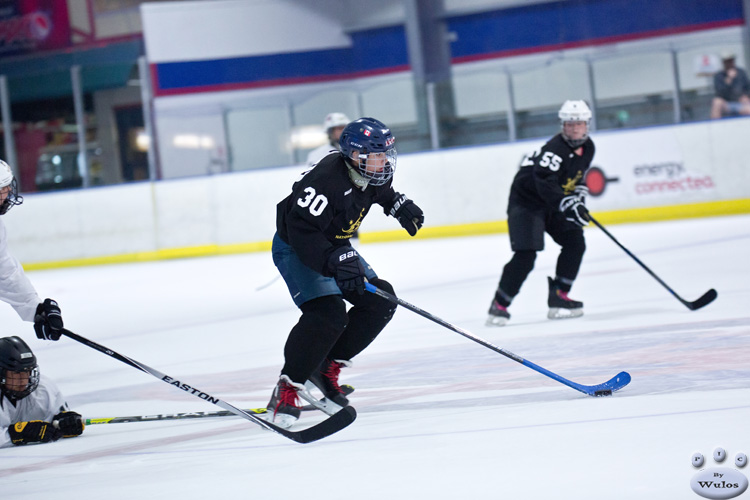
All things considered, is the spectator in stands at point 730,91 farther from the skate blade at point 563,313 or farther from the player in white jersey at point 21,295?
the player in white jersey at point 21,295

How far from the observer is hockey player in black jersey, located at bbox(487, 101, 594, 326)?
4.94 m

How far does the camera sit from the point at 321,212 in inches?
121

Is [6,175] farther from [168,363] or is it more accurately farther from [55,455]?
[168,363]

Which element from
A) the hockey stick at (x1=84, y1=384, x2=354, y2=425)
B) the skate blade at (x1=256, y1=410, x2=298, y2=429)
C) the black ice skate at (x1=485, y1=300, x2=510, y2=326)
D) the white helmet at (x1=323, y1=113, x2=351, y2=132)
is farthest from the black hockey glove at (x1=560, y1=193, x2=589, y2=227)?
the white helmet at (x1=323, y1=113, x2=351, y2=132)

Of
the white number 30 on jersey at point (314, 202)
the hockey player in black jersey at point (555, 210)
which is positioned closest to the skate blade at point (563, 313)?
the hockey player in black jersey at point (555, 210)

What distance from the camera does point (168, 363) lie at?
4.80 m

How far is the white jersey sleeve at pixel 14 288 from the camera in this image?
3.39 metres

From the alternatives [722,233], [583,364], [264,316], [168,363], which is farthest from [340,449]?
[722,233]

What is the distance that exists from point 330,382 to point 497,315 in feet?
5.77

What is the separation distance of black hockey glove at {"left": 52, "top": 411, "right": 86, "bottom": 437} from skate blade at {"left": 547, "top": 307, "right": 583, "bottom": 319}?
8.22 feet

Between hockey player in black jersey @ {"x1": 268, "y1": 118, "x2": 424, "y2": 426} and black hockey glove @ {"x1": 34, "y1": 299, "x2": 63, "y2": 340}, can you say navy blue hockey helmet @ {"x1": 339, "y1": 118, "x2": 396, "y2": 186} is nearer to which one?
hockey player in black jersey @ {"x1": 268, "y1": 118, "x2": 424, "y2": 426}

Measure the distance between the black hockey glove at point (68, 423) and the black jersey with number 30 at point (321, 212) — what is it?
93 cm

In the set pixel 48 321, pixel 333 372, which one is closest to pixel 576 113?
pixel 333 372

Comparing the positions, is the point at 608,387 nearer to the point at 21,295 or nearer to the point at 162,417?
the point at 162,417
